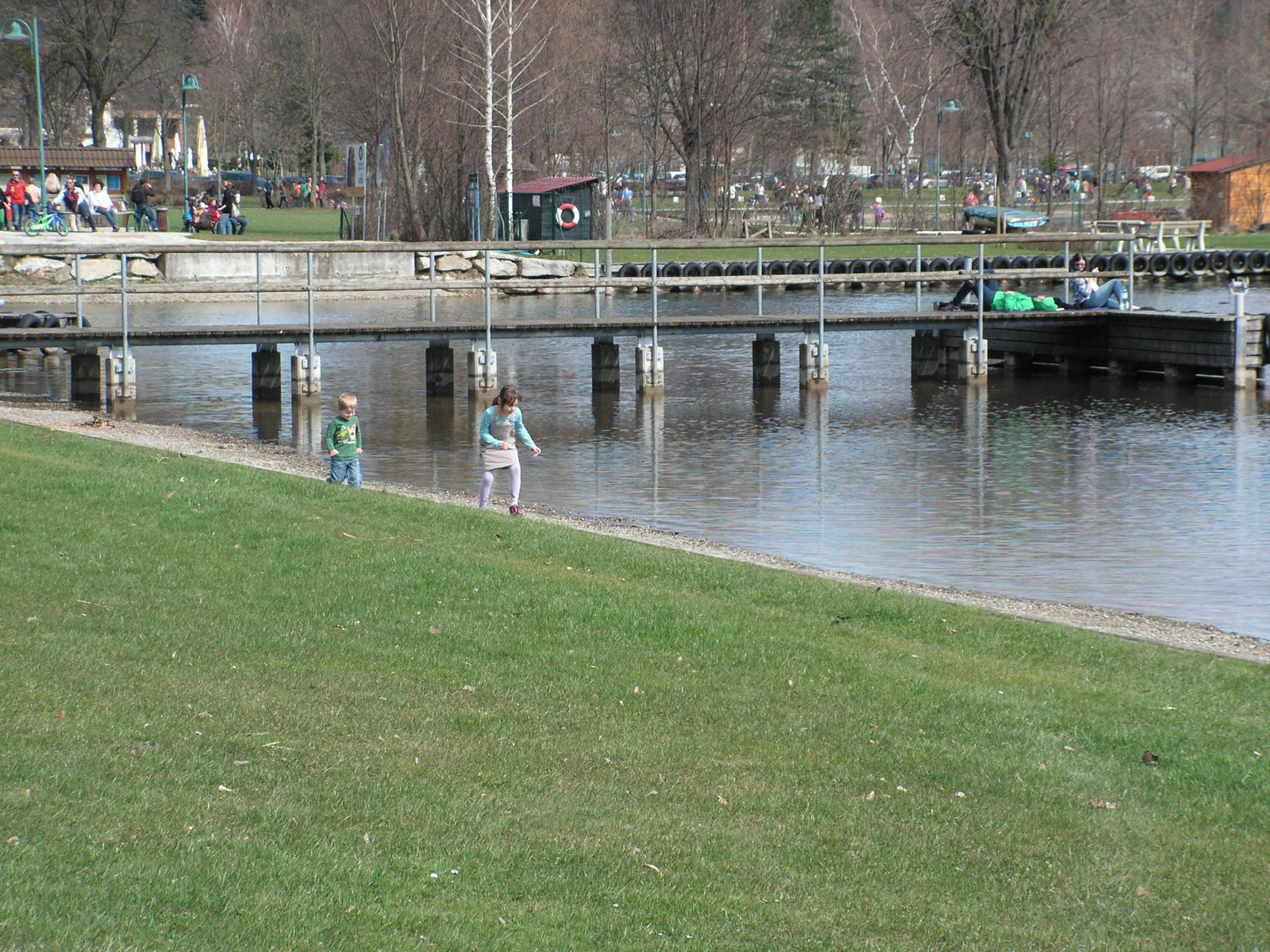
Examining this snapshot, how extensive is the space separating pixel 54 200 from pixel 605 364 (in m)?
29.7

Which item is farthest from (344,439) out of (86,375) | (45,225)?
(45,225)

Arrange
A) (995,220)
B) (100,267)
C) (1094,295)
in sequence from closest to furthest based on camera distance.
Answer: (1094,295), (100,267), (995,220)

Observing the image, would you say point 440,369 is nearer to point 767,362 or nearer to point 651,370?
point 651,370

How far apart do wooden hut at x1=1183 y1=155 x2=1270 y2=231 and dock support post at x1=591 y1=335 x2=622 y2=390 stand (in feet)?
163

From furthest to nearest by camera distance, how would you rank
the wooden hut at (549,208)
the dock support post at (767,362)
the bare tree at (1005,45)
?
the bare tree at (1005,45), the wooden hut at (549,208), the dock support post at (767,362)

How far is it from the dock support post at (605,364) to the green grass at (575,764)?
17.4m

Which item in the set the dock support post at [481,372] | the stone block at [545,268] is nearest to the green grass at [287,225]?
the stone block at [545,268]

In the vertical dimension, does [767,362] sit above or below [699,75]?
below

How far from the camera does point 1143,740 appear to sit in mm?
7531

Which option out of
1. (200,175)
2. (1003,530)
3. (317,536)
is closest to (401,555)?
(317,536)

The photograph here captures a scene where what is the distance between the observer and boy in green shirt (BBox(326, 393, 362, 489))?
15.3m

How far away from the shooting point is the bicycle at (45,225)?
153 feet

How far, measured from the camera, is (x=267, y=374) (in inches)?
1053

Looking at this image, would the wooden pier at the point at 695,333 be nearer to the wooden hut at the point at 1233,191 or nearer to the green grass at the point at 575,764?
the green grass at the point at 575,764
